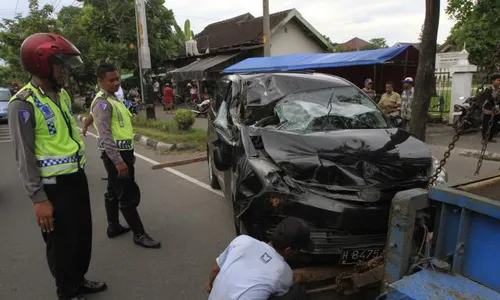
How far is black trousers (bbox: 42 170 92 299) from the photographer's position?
2.62 metres

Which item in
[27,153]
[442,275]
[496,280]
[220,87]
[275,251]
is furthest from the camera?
[220,87]

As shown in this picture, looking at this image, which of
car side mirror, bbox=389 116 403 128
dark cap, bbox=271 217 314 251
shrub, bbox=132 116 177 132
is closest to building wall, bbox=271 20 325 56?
shrub, bbox=132 116 177 132

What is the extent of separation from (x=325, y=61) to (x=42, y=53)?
38.0ft

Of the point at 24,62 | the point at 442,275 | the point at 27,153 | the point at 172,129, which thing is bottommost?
the point at 172,129

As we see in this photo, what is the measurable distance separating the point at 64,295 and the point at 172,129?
323 inches

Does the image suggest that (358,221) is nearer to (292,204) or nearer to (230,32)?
(292,204)

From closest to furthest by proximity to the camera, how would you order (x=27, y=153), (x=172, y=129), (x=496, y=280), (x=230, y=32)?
(x=496, y=280)
(x=27, y=153)
(x=172, y=129)
(x=230, y=32)

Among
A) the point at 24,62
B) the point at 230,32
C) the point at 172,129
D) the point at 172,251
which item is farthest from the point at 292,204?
the point at 230,32

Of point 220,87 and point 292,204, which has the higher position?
point 220,87

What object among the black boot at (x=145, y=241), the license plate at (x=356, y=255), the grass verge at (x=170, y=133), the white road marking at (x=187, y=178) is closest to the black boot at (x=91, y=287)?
the black boot at (x=145, y=241)

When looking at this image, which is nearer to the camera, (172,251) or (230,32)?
(172,251)

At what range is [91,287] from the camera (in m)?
3.08

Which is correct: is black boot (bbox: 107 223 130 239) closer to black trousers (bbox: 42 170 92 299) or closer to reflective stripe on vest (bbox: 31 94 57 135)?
black trousers (bbox: 42 170 92 299)

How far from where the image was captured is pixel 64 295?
2.78 meters
